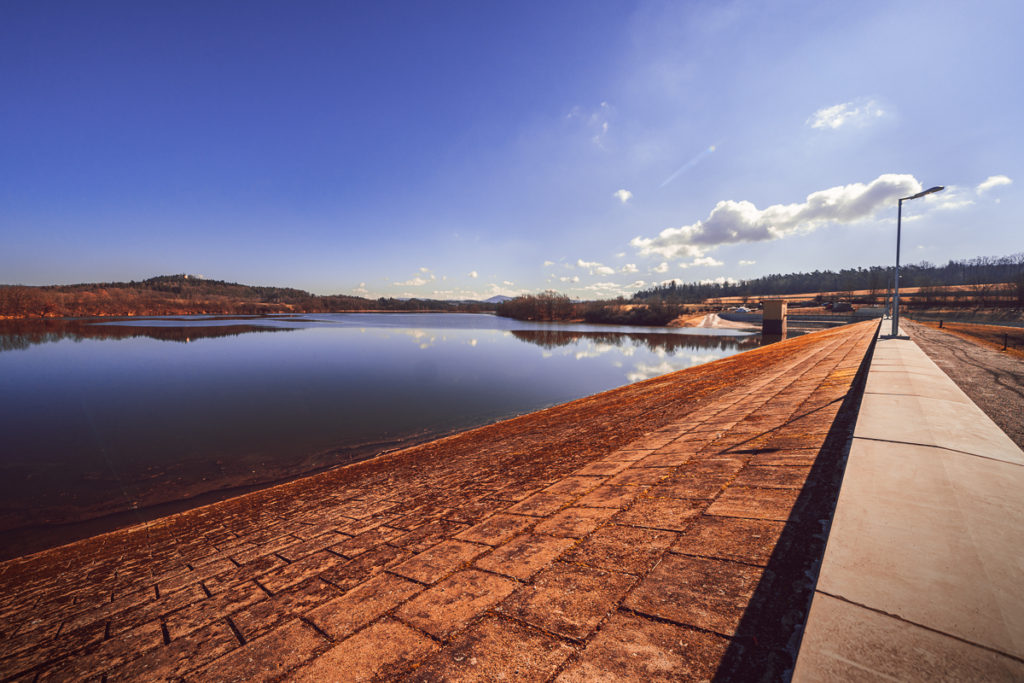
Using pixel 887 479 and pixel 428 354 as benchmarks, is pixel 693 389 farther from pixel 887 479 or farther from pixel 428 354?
pixel 428 354

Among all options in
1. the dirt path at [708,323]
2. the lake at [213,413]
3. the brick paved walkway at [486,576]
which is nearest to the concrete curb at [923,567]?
the brick paved walkway at [486,576]

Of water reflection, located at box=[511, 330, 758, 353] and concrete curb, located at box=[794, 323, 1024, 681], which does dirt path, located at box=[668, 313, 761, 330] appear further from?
concrete curb, located at box=[794, 323, 1024, 681]

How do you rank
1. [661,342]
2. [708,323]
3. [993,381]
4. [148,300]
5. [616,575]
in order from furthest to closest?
1. [148,300]
2. [708,323]
3. [661,342]
4. [993,381]
5. [616,575]

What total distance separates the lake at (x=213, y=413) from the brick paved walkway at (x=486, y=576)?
9.17 feet

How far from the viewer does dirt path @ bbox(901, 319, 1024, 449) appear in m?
6.27

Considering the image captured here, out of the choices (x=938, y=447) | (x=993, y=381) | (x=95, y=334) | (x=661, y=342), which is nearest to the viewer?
(x=938, y=447)

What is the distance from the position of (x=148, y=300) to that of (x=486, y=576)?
17616 centimetres

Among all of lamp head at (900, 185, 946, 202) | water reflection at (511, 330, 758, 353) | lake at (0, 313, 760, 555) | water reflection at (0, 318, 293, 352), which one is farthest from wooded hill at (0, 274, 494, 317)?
lamp head at (900, 185, 946, 202)

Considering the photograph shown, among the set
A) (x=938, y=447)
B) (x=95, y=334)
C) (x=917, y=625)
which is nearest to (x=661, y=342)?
(x=938, y=447)

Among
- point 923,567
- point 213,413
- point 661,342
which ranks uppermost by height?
point 923,567

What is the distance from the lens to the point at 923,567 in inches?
68.2

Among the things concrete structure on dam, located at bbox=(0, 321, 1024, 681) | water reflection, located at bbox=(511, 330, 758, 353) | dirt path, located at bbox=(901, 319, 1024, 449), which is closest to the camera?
concrete structure on dam, located at bbox=(0, 321, 1024, 681)

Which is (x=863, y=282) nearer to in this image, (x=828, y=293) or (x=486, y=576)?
(x=828, y=293)

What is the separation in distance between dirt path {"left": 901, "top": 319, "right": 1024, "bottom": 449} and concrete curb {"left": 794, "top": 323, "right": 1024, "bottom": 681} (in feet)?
15.1
